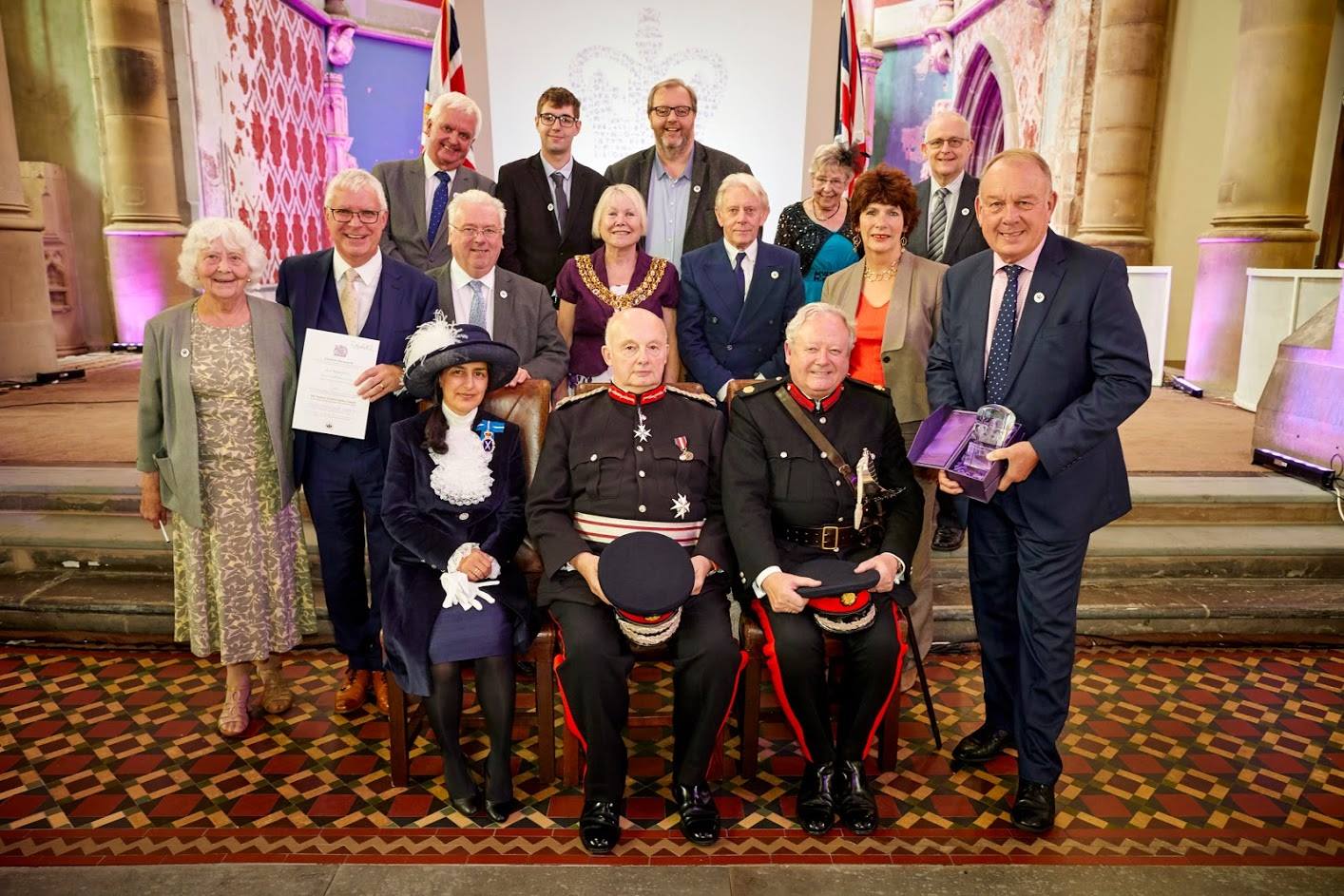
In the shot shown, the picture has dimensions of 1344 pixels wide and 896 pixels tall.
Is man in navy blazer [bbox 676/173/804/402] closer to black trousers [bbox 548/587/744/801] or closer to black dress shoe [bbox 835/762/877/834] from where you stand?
black trousers [bbox 548/587/744/801]

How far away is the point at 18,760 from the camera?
9.48 feet

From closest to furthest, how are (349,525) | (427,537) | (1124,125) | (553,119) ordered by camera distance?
1. (427,537)
2. (349,525)
3. (553,119)
4. (1124,125)

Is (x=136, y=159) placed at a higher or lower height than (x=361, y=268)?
higher

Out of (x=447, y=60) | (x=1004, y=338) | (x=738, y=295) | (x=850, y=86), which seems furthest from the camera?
(x=447, y=60)

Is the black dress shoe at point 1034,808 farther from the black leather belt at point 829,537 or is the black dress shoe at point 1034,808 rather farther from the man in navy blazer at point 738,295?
the man in navy blazer at point 738,295

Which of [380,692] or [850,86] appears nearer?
[380,692]

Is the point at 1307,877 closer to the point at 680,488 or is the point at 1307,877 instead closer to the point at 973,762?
the point at 973,762

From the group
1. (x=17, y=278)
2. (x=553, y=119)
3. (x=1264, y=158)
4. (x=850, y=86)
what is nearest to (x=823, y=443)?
(x=553, y=119)

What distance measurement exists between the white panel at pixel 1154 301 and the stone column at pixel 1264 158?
372 mm

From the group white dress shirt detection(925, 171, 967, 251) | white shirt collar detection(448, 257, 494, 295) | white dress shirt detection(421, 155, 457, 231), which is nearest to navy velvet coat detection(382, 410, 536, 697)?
white shirt collar detection(448, 257, 494, 295)

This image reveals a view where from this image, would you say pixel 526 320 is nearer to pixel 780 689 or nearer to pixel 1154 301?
pixel 780 689

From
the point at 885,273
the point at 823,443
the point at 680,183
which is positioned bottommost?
the point at 823,443

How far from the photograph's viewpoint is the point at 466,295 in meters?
3.26

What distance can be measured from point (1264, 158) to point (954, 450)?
650 cm
